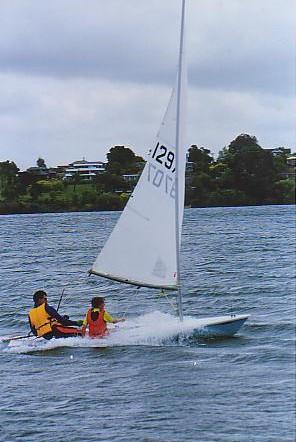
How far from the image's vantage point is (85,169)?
3556 inches

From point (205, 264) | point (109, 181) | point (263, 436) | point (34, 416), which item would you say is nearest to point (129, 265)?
point (34, 416)

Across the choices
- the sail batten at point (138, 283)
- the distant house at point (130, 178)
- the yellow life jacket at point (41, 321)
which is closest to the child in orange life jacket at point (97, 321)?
the sail batten at point (138, 283)

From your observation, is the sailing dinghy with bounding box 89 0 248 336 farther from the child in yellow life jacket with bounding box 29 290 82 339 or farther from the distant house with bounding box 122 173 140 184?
the distant house with bounding box 122 173 140 184

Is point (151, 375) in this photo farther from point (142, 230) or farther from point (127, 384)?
point (142, 230)

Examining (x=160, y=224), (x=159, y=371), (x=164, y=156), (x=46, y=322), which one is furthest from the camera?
(x=46, y=322)

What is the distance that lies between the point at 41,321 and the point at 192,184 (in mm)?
47069

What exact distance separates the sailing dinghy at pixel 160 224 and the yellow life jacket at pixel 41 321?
5.39 ft

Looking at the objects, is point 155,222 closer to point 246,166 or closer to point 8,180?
point 246,166

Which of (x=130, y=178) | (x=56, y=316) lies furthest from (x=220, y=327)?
(x=130, y=178)

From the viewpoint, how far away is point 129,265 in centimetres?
2147

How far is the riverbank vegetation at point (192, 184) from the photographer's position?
4788 cm

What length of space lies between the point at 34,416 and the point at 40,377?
3.46 metres

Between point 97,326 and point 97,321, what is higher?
point 97,321

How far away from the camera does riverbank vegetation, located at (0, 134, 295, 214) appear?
47875 mm
